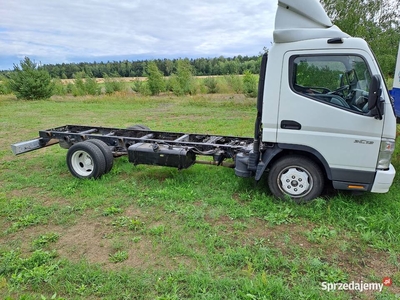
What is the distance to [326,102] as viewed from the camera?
3971 mm

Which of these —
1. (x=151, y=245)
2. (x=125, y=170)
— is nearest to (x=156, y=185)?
(x=125, y=170)

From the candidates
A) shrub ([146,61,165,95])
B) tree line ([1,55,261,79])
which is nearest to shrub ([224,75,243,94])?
shrub ([146,61,165,95])

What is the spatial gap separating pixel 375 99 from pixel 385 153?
0.84 m

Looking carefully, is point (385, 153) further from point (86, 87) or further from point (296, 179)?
point (86, 87)

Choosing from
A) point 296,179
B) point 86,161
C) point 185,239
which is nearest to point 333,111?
point 296,179

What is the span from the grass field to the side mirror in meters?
1.42

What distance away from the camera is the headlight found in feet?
12.6

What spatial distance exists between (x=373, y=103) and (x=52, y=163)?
6764 millimetres

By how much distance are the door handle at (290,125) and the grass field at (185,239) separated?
1.19 metres

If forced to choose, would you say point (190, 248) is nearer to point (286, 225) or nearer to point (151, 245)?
point (151, 245)

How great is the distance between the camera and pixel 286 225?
394cm

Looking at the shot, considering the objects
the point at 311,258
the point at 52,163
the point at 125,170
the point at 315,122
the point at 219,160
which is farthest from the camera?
the point at 52,163

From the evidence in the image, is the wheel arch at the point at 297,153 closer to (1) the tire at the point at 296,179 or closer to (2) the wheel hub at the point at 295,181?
(1) the tire at the point at 296,179

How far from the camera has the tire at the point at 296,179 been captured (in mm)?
4305
